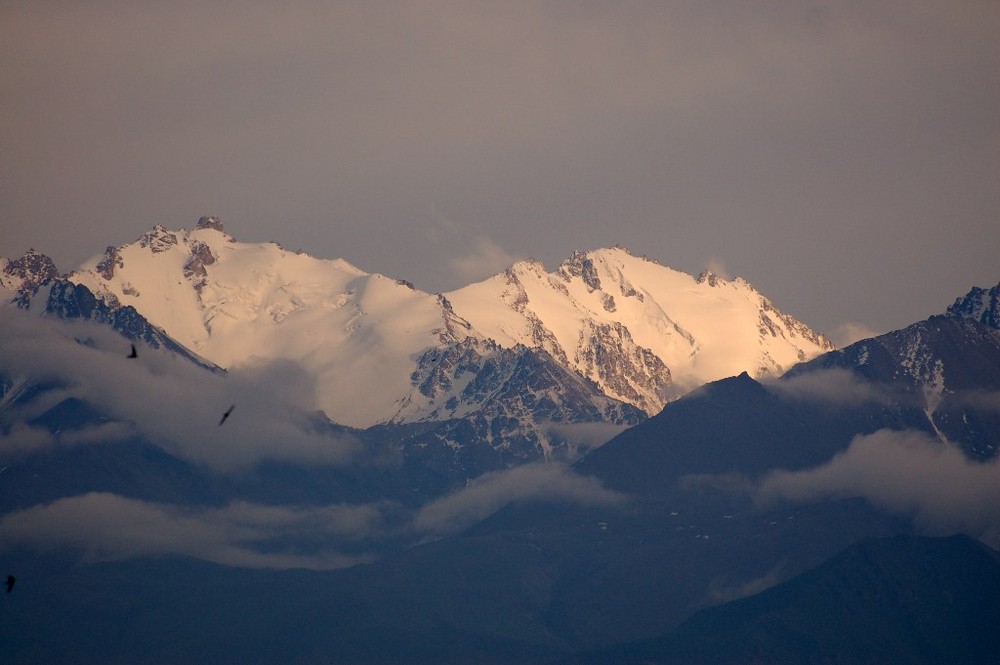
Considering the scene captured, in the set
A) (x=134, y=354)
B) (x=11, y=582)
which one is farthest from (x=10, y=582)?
(x=134, y=354)

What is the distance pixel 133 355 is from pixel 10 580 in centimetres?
1934

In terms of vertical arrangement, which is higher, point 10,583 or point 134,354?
point 134,354

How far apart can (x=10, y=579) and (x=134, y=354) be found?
19323 mm

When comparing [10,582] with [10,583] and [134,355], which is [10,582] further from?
[134,355]

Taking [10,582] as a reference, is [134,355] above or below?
above

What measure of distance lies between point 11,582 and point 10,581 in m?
0.66

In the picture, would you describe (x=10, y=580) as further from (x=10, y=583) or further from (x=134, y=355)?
(x=134, y=355)

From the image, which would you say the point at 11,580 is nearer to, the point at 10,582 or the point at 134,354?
the point at 10,582

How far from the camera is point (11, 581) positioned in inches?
6565

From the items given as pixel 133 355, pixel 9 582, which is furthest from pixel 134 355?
pixel 9 582

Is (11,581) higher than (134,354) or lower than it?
lower

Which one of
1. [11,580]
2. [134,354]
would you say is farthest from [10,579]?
[134,354]

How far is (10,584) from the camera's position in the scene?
164250 millimetres

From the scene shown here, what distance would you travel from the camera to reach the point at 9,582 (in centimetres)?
16425
